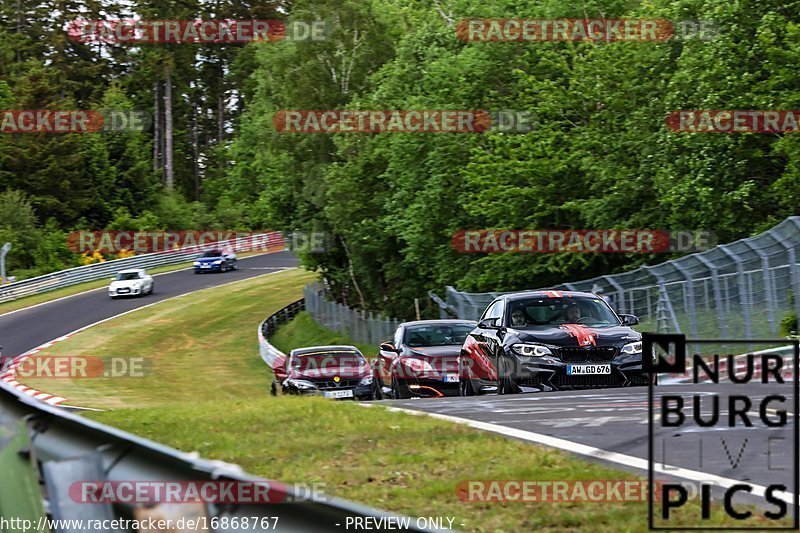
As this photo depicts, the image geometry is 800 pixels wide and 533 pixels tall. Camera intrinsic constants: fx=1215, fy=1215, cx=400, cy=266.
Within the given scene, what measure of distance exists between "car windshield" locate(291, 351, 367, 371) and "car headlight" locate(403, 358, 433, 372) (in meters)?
3.43

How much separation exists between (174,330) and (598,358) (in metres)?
42.6

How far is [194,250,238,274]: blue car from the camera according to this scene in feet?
253

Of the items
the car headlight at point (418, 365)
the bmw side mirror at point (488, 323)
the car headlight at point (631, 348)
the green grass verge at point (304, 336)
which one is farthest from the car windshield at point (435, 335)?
the green grass verge at point (304, 336)

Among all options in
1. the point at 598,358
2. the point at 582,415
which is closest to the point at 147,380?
the point at 598,358

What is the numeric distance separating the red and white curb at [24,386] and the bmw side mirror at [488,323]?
1328 cm

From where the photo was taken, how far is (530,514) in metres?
7.03

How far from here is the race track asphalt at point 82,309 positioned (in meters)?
51.3
